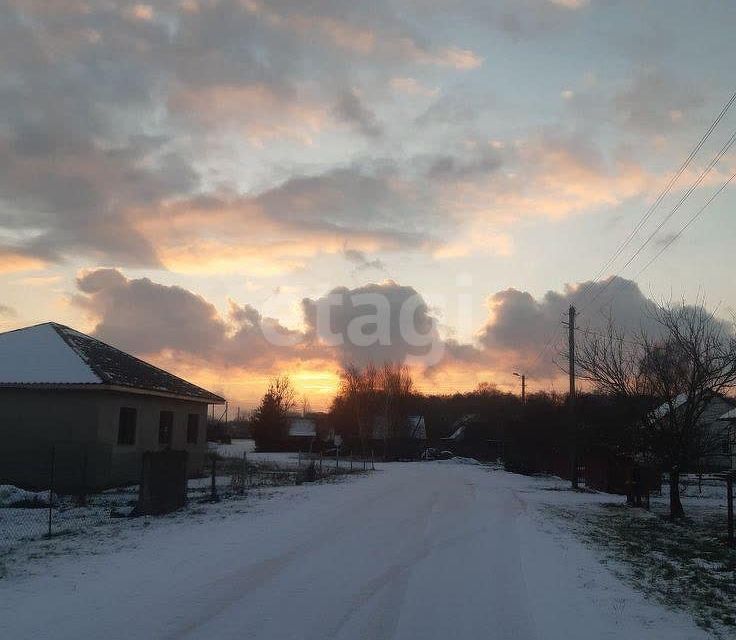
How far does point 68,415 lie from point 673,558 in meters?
18.0

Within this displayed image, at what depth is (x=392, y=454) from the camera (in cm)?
7394

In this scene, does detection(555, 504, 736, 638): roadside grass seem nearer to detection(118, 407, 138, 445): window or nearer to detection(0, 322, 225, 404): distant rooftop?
detection(118, 407, 138, 445): window

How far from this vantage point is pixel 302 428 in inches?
3930

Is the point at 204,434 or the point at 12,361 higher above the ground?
the point at 12,361

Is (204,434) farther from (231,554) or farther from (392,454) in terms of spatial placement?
(392,454)

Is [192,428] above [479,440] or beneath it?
above

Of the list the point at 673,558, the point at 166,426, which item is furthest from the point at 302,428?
the point at 673,558

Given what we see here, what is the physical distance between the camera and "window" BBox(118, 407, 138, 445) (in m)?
23.9

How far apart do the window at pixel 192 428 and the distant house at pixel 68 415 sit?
A: 14.4 ft

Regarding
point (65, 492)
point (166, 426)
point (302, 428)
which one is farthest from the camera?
point (302, 428)

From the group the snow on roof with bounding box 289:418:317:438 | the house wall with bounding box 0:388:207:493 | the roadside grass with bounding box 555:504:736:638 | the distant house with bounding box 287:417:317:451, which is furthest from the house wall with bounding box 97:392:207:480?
the snow on roof with bounding box 289:418:317:438

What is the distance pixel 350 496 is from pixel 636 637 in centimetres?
1503

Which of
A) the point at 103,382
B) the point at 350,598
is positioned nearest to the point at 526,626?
the point at 350,598

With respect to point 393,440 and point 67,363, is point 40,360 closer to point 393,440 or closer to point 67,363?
point 67,363
